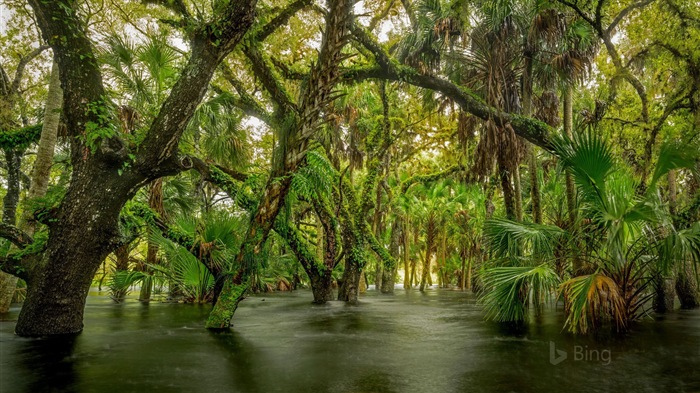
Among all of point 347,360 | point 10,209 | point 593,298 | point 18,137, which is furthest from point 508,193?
point 10,209

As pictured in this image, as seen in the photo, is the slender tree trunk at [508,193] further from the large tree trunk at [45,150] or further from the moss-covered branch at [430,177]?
the large tree trunk at [45,150]

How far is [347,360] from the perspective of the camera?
4.73 meters

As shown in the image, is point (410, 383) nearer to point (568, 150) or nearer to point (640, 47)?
point (568, 150)

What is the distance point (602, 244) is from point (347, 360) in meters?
4.82

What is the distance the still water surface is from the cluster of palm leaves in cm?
54

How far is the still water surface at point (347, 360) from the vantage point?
3.71m

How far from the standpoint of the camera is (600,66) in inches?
546

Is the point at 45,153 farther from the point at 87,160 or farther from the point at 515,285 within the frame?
the point at 515,285

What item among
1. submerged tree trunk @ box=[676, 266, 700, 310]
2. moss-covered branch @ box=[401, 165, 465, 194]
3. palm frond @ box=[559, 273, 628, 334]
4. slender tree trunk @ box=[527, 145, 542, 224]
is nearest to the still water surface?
palm frond @ box=[559, 273, 628, 334]

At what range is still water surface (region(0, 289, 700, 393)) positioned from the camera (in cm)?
371

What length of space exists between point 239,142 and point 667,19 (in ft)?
39.0

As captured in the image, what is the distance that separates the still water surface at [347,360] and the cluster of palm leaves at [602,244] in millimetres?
536

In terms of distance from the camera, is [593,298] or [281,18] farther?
[281,18]

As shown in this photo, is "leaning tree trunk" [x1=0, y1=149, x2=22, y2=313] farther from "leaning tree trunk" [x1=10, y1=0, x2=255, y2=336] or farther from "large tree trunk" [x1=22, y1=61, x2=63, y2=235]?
"leaning tree trunk" [x1=10, y1=0, x2=255, y2=336]
